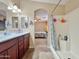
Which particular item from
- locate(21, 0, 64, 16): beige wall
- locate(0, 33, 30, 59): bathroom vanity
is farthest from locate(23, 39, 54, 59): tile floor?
locate(21, 0, 64, 16): beige wall

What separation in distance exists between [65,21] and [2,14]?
357cm

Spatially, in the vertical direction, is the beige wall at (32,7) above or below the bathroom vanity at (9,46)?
above

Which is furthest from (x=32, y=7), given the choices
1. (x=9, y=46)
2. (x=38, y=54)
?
(x=9, y=46)

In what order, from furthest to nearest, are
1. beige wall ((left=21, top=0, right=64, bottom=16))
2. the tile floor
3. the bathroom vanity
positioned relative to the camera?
beige wall ((left=21, top=0, right=64, bottom=16)), the tile floor, the bathroom vanity

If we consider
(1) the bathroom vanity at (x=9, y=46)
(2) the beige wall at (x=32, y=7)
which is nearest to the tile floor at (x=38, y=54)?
(1) the bathroom vanity at (x=9, y=46)

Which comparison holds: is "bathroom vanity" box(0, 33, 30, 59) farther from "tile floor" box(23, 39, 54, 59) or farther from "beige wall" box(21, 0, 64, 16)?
"beige wall" box(21, 0, 64, 16)

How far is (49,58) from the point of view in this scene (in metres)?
5.24

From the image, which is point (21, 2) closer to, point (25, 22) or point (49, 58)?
point (25, 22)

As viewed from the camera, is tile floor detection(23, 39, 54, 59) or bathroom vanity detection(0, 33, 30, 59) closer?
bathroom vanity detection(0, 33, 30, 59)

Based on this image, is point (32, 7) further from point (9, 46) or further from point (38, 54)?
point (9, 46)

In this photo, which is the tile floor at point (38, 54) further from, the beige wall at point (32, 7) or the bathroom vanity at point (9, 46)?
the beige wall at point (32, 7)

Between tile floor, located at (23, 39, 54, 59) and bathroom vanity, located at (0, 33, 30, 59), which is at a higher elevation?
bathroom vanity, located at (0, 33, 30, 59)

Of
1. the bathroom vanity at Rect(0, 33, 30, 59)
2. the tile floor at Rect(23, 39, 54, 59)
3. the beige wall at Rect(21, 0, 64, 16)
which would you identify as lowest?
the tile floor at Rect(23, 39, 54, 59)

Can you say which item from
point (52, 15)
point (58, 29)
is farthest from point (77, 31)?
point (52, 15)
